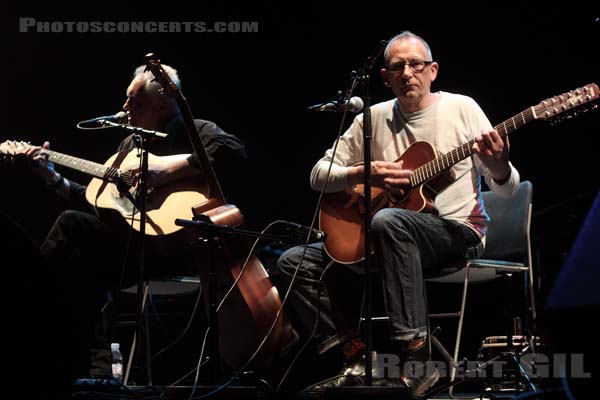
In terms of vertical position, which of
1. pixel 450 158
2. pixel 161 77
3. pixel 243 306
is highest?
pixel 161 77

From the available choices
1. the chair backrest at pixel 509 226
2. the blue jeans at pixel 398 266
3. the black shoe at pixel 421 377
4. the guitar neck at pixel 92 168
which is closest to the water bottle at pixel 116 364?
the guitar neck at pixel 92 168

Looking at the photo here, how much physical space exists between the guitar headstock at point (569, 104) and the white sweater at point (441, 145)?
303 millimetres

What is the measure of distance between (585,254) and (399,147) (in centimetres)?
238

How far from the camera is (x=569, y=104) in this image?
295 centimetres

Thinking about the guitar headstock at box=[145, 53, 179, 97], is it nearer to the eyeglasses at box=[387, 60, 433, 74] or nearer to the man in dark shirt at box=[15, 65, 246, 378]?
the man in dark shirt at box=[15, 65, 246, 378]

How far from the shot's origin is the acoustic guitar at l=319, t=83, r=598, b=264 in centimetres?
296

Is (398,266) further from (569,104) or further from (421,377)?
(569,104)

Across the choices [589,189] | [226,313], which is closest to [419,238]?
[226,313]

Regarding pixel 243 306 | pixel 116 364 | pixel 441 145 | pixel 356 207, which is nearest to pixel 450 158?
pixel 441 145

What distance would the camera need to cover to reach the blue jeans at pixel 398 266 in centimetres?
281

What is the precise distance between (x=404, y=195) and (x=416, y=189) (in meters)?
0.06

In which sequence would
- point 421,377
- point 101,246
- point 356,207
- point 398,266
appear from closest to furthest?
1. point 421,377
2. point 398,266
3. point 356,207
4. point 101,246

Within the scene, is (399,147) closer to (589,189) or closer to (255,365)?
(255,365)

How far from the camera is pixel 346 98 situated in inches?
116
